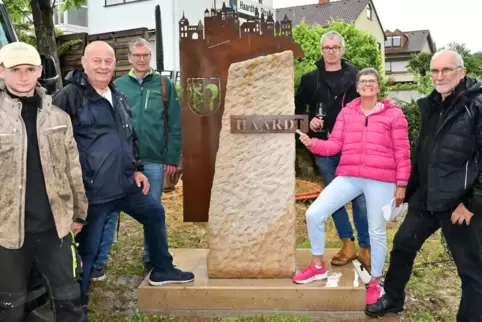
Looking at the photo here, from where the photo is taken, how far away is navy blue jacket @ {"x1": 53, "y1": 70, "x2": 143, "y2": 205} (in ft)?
11.0

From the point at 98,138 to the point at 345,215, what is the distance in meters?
2.32

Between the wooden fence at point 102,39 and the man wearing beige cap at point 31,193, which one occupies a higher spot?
the wooden fence at point 102,39

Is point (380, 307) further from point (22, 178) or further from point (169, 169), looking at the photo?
point (22, 178)

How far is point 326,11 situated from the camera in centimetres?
3453

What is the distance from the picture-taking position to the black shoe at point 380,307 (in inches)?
157

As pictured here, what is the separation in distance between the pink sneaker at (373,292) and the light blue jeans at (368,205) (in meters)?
0.09

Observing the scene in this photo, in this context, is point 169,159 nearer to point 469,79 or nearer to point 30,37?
point 469,79

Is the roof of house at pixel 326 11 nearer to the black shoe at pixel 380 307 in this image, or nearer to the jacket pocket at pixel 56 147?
the black shoe at pixel 380 307

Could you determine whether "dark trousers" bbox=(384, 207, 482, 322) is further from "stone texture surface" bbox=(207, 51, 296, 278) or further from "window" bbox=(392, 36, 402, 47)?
"window" bbox=(392, 36, 402, 47)

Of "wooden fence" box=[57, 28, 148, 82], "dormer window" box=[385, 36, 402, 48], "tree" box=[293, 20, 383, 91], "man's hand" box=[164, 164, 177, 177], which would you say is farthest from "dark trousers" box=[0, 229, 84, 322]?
"dormer window" box=[385, 36, 402, 48]

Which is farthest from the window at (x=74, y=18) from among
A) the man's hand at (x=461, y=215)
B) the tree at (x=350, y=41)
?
the man's hand at (x=461, y=215)

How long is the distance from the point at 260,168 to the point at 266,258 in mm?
724

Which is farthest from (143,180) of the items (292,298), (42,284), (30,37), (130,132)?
(30,37)

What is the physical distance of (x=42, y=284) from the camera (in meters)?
3.04
